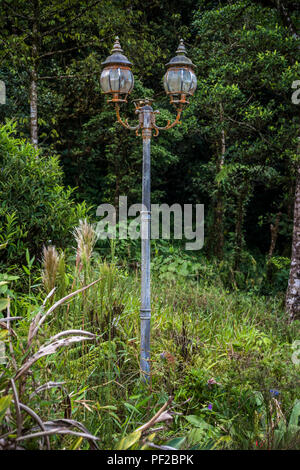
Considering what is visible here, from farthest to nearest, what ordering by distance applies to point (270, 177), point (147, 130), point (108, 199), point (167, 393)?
point (108, 199) < point (270, 177) < point (147, 130) < point (167, 393)

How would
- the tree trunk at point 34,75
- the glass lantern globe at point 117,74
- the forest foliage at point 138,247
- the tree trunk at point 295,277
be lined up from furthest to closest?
the tree trunk at point 34,75 < the tree trunk at point 295,277 < the glass lantern globe at point 117,74 < the forest foliage at point 138,247

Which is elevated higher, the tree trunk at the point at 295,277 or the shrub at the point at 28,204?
the shrub at the point at 28,204

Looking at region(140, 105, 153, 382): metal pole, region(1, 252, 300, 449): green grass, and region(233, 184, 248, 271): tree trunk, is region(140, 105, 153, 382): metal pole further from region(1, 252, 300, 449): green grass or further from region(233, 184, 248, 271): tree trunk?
region(233, 184, 248, 271): tree trunk

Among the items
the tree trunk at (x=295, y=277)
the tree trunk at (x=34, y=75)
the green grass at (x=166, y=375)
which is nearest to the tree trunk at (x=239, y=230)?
the tree trunk at (x=295, y=277)

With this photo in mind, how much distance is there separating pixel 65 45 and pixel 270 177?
18.1 ft

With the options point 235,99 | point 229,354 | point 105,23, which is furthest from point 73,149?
point 229,354

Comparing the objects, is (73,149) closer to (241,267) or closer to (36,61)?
(36,61)

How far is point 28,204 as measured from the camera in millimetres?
4250

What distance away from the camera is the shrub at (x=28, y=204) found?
409 cm

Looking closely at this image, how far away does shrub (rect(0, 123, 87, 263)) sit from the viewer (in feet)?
13.4

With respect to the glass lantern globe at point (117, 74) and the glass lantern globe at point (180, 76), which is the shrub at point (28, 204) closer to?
the glass lantern globe at point (117, 74)

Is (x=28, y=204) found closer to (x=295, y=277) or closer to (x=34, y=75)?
(x=295, y=277)

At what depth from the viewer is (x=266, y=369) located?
319 cm

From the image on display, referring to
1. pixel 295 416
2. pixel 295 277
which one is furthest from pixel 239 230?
pixel 295 416
